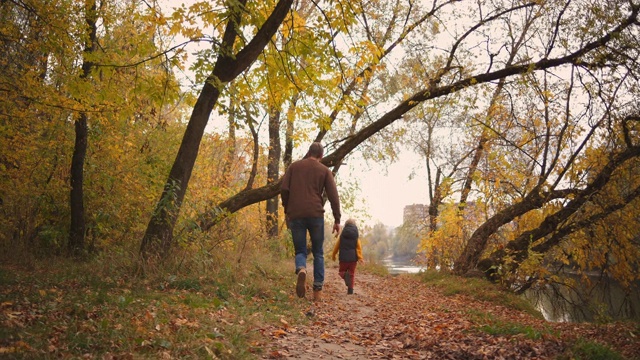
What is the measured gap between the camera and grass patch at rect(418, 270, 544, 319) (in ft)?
31.1

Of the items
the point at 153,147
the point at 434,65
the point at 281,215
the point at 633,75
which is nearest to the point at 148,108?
the point at 153,147

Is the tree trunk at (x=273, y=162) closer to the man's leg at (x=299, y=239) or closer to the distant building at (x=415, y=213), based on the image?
the distant building at (x=415, y=213)

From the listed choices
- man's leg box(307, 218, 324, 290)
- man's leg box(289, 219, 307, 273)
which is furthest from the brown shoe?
man's leg box(307, 218, 324, 290)

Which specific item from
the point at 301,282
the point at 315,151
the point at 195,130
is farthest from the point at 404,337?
the point at 195,130

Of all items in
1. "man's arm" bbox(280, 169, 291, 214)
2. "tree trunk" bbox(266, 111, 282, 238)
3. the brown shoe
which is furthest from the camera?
"tree trunk" bbox(266, 111, 282, 238)

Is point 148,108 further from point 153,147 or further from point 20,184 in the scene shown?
point 20,184

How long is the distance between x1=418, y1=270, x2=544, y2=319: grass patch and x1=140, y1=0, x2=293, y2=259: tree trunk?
21.4ft

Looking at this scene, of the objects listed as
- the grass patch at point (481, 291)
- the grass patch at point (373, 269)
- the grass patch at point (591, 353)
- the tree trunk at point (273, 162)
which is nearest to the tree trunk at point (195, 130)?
the grass patch at point (591, 353)

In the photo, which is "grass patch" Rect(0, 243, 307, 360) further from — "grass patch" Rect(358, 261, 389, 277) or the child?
"grass patch" Rect(358, 261, 389, 277)

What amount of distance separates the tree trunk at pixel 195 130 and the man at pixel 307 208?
1482 millimetres

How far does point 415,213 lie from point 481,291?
1435 cm

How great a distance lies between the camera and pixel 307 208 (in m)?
6.77

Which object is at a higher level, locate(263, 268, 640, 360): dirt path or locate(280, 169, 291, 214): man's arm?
locate(280, 169, 291, 214): man's arm

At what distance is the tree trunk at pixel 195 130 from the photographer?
652 centimetres
